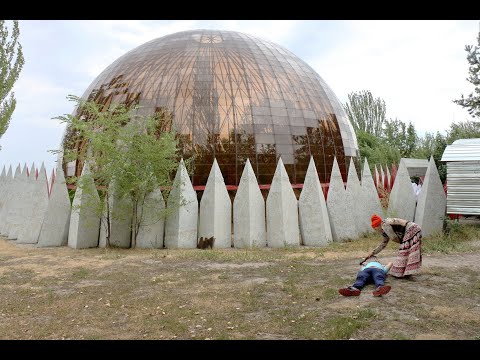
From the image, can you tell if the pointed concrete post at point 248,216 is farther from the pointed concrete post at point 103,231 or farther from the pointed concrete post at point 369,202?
the pointed concrete post at point 103,231

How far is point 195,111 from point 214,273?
8048 mm

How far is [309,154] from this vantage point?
54.0 feet

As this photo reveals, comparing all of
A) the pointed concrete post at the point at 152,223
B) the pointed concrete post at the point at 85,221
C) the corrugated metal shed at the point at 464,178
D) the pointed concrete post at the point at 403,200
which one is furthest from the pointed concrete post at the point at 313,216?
the pointed concrete post at the point at 85,221

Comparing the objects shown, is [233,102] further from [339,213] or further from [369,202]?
[369,202]

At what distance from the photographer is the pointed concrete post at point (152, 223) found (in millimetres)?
13352

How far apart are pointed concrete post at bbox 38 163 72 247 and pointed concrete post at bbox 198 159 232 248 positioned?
5.19 metres

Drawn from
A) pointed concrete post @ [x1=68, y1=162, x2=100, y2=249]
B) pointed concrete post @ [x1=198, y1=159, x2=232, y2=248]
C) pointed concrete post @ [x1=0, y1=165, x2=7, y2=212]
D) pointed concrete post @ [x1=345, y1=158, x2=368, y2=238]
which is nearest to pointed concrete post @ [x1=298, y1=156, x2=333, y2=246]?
pointed concrete post @ [x1=345, y1=158, x2=368, y2=238]

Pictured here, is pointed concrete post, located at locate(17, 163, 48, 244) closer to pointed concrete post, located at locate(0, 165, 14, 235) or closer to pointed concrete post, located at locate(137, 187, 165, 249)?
pointed concrete post, located at locate(0, 165, 14, 235)

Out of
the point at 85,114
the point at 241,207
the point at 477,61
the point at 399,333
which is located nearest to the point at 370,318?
the point at 399,333

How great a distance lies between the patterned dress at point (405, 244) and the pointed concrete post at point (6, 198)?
1649cm

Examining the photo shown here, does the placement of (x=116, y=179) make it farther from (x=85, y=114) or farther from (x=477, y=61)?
(x=477, y=61)

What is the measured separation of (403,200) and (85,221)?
1187cm

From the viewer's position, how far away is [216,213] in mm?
13383

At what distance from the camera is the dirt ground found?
561 centimetres
